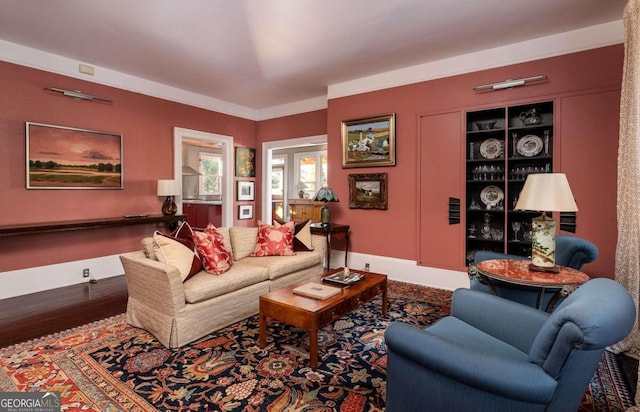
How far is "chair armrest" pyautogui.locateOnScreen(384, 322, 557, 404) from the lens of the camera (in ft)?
3.54

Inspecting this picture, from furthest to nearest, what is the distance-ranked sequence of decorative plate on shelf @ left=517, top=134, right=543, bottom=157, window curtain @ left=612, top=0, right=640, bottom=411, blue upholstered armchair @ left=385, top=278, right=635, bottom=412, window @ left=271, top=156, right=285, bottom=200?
window @ left=271, top=156, right=285, bottom=200 → decorative plate on shelf @ left=517, top=134, right=543, bottom=157 → window curtain @ left=612, top=0, right=640, bottom=411 → blue upholstered armchair @ left=385, top=278, right=635, bottom=412

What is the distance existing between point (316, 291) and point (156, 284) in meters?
1.29

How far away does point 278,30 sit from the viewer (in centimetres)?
332

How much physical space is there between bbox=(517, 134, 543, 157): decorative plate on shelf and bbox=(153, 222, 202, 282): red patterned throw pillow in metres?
3.79

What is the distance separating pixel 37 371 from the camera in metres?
2.19

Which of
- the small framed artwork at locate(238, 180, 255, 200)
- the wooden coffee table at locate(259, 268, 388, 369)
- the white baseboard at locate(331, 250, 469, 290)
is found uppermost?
the small framed artwork at locate(238, 180, 255, 200)

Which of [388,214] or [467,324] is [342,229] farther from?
[467,324]

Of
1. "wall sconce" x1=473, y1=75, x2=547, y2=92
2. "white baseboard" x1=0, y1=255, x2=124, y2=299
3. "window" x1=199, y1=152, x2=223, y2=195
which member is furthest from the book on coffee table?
"window" x1=199, y1=152, x2=223, y2=195

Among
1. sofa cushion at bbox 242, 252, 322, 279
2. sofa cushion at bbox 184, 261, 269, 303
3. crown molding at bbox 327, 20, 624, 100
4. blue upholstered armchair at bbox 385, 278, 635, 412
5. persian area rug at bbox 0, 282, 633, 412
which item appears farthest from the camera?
sofa cushion at bbox 242, 252, 322, 279

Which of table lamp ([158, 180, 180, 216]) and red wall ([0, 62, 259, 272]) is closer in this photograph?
red wall ([0, 62, 259, 272])

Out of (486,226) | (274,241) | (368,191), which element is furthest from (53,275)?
(486,226)

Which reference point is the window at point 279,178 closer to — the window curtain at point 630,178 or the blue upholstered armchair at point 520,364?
the window curtain at point 630,178

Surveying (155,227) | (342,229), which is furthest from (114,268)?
(342,229)

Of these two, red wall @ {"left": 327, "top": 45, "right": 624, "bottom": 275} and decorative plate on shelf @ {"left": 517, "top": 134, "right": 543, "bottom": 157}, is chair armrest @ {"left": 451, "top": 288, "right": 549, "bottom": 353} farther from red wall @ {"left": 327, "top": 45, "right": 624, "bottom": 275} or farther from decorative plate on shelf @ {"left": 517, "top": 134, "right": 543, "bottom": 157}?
decorative plate on shelf @ {"left": 517, "top": 134, "right": 543, "bottom": 157}
